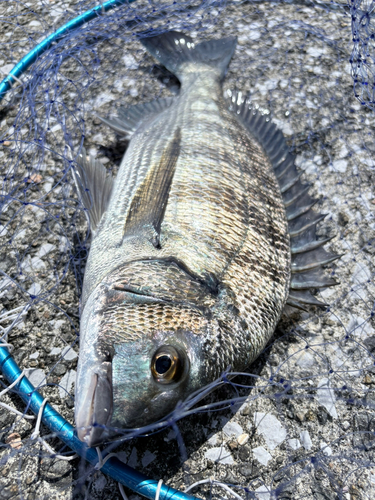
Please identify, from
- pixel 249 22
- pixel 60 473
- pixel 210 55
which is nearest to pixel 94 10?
pixel 210 55

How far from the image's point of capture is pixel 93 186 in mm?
2203

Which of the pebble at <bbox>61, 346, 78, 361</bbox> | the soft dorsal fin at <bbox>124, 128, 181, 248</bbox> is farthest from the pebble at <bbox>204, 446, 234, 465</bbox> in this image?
the soft dorsal fin at <bbox>124, 128, 181, 248</bbox>

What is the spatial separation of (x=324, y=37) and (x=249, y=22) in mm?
601

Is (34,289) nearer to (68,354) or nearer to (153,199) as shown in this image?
(68,354)

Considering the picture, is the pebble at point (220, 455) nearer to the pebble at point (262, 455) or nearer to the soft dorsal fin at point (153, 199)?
the pebble at point (262, 455)

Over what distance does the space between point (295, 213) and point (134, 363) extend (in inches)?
48.9

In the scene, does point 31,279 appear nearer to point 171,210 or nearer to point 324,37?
point 171,210

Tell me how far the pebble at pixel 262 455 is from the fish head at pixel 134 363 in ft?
2.00

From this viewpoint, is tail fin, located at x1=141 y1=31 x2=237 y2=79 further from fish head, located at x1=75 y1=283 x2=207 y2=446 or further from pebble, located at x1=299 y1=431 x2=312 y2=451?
pebble, located at x1=299 y1=431 x2=312 y2=451

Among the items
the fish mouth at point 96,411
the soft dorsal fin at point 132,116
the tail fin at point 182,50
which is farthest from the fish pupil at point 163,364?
the tail fin at point 182,50

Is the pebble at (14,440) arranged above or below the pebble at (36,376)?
below

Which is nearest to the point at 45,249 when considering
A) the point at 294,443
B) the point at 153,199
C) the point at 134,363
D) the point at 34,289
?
the point at 34,289

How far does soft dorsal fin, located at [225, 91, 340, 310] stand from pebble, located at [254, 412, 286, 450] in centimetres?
53

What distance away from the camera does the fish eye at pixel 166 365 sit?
129cm
